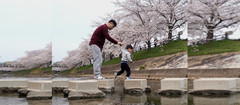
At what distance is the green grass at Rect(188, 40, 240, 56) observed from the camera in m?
5.53

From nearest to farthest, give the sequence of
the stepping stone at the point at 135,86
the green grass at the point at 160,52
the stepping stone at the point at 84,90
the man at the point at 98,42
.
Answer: the stepping stone at the point at 84,90 → the man at the point at 98,42 → the stepping stone at the point at 135,86 → the green grass at the point at 160,52

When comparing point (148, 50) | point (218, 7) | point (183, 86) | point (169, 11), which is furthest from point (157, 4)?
point (183, 86)

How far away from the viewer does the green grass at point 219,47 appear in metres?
5.53

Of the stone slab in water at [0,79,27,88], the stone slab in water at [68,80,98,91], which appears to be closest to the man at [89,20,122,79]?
the stone slab in water at [68,80,98,91]

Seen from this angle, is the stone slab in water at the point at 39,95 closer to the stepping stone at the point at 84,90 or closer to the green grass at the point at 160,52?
the stepping stone at the point at 84,90

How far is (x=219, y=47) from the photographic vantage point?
5.75 m

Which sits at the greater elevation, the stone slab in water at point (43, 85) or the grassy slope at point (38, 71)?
the grassy slope at point (38, 71)

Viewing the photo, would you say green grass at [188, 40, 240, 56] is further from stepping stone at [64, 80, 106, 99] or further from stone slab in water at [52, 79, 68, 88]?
Answer: stone slab in water at [52, 79, 68, 88]

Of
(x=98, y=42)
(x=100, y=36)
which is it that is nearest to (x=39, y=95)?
(x=98, y=42)

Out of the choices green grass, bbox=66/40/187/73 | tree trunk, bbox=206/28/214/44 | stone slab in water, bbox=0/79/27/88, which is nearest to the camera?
stone slab in water, bbox=0/79/27/88

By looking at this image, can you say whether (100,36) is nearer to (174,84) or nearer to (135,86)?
(135,86)

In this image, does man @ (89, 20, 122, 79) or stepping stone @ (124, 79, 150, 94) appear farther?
stepping stone @ (124, 79, 150, 94)

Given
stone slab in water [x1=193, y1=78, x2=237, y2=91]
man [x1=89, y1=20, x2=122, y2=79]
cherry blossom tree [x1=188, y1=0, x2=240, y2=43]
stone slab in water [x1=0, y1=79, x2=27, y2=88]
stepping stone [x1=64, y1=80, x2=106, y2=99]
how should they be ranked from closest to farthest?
stepping stone [x1=64, y1=80, x2=106, y2=99], stone slab in water [x1=193, y1=78, x2=237, y2=91], man [x1=89, y1=20, x2=122, y2=79], stone slab in water [x1=0, y1=79, x2=27, y2=88], cherry blossom tree [x1=188, y1=0, x2=240, y2=43]

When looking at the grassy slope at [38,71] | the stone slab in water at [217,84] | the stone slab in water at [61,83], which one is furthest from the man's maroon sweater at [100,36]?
the stone slab in water at [217,84]
